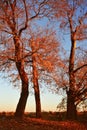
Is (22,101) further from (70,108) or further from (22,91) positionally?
(70,108)

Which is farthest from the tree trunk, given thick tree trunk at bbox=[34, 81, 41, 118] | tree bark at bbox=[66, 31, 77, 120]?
tree bark at bbox=[66, 31, 77, 120]

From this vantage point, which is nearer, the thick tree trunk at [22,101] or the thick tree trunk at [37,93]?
the thick tree trunk at [22,101]

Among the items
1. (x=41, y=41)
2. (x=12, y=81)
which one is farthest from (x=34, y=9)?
(x=12, y=81)

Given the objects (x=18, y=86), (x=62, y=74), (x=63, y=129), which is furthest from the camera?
(x=62, y=74)

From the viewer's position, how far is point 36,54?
28875 mm

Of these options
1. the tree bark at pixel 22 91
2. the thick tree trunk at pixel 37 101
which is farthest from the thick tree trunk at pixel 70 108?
the tree bark at pixel 22 91

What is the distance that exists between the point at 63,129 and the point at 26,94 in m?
6.02

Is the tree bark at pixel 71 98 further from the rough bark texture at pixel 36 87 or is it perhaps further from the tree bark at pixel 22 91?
the tree bark at pixel 22 91

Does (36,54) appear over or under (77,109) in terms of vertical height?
over

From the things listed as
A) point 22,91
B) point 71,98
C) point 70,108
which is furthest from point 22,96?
point 70,108

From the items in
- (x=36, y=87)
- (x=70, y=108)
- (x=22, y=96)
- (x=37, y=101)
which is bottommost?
(x=70, y=108)

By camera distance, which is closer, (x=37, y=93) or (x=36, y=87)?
(x=36, y=87)

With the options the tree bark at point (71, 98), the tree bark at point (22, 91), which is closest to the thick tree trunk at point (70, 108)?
the tree bark at point (71, 98)

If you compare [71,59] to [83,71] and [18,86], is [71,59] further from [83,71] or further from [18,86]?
[18,86]
